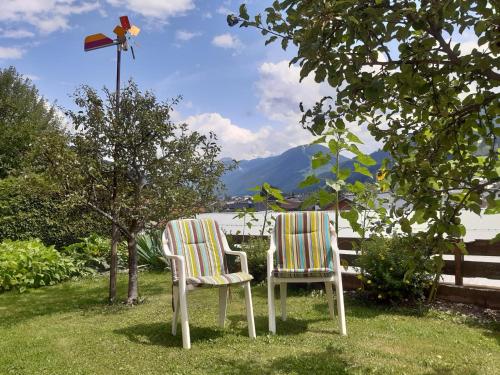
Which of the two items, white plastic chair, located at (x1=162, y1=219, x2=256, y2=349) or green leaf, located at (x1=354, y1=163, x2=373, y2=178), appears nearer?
white plastic chair, located at (x1=162, y1=219, x2=256, y2=349)

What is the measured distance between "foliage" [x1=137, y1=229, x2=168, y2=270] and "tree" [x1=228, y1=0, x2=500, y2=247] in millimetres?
7044

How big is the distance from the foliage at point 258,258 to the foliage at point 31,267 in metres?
3.33

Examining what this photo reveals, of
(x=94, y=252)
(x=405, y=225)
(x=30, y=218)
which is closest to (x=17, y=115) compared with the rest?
(x=30, y=218)

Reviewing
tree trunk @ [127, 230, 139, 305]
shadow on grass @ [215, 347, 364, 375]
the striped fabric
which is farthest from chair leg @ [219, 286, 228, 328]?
tree trunk @ [127, 230, 139, 305]

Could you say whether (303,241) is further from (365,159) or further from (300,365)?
(300,365)

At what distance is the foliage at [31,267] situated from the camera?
7.33 metres

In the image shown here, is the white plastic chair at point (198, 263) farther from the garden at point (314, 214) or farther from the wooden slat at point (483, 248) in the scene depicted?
the wooden slat at point (483, 248)

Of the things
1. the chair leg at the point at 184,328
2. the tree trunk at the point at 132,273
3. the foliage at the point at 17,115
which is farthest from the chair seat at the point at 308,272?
the foliage at the point at 17,115

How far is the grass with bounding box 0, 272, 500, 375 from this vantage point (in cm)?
347

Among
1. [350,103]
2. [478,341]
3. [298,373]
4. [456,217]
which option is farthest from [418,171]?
[478,341]

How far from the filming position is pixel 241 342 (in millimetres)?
4094

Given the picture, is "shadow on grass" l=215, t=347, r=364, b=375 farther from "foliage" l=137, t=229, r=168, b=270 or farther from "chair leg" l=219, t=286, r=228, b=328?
"foliage" l=137, t=229, r=168, b=270

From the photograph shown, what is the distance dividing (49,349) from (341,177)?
12.6 ft

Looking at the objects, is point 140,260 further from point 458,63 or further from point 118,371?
point 458,63
